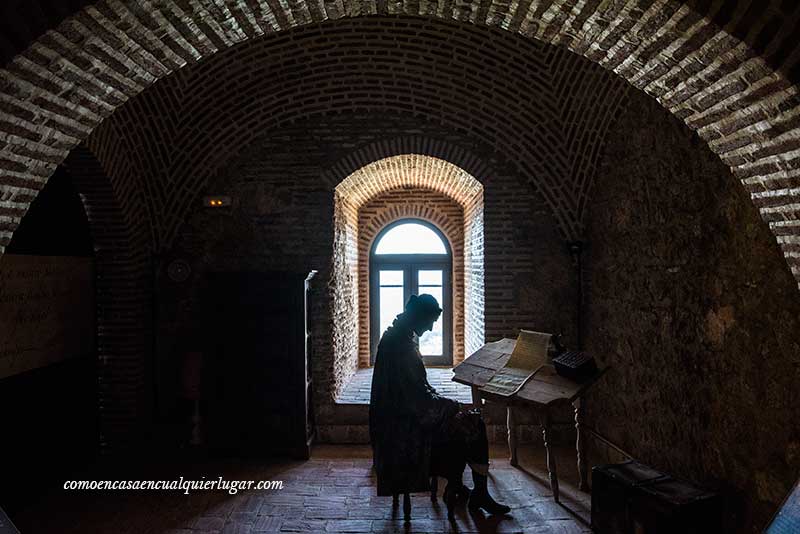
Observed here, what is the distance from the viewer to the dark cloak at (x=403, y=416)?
4305 millimetres

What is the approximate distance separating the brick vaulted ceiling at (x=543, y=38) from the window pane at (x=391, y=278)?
6.60 meters

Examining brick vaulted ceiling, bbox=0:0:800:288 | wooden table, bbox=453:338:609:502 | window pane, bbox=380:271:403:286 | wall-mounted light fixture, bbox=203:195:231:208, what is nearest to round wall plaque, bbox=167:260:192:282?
wall-mounted light fixture, bbox=203:195:231:208

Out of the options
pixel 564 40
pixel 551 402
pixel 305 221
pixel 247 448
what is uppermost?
pixel 564 40

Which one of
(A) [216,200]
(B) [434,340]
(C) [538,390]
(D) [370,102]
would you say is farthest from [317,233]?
(B) [434,340]

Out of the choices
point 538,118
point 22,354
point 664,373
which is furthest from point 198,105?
point 664,373

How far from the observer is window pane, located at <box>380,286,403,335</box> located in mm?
9500

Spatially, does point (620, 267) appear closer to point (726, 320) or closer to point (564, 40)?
point (726, 320)

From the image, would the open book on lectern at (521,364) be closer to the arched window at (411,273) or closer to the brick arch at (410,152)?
the brick arch at (410,152)

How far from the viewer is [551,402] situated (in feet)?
14.3

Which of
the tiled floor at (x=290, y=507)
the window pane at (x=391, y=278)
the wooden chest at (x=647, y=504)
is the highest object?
the window pane at (x=391, y=278)

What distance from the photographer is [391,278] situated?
9531mm

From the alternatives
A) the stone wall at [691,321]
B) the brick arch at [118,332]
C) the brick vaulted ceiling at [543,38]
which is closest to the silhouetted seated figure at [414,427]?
the stone wall at [691,321]

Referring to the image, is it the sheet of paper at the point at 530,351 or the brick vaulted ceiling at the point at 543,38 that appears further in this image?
the sheet of paper at the point at 530,351

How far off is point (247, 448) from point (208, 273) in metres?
1.97
